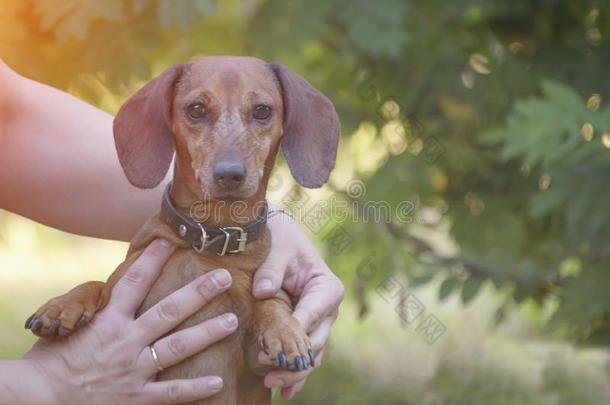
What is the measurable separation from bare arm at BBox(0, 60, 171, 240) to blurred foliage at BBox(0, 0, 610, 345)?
71cm

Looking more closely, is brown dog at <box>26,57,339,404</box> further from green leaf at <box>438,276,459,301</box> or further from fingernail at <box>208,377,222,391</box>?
green leaf at <box>438,276,459,301</box>

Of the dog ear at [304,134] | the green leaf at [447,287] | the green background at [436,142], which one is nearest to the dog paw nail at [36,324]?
the dog ear at [304,134]

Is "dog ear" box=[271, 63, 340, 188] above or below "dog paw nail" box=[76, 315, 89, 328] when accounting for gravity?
above

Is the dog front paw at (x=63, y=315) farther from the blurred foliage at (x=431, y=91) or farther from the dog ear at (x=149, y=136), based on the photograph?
the blurred foliage at (x=431, y=91)

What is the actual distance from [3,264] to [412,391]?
113 inches

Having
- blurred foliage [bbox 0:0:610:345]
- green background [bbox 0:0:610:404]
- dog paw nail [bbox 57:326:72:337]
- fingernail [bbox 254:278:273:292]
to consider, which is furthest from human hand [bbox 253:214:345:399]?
blurred foliage [bbox 0:0:610:345]

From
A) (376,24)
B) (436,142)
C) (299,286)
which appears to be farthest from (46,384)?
(436,142)

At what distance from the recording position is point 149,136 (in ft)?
6.97

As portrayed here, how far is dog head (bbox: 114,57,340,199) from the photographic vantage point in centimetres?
207

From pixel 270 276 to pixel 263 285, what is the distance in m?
0.04

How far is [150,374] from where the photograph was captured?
2162 millimetres

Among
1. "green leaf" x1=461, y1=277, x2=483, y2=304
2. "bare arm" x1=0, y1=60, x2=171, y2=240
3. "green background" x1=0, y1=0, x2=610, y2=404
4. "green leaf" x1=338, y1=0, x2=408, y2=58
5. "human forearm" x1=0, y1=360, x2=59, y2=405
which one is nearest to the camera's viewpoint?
"human forearm" x1=0, y1=360, x2=59, y2=405

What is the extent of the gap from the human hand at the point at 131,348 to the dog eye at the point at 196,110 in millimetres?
316

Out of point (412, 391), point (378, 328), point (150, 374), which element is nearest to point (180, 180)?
point (150, 374)
